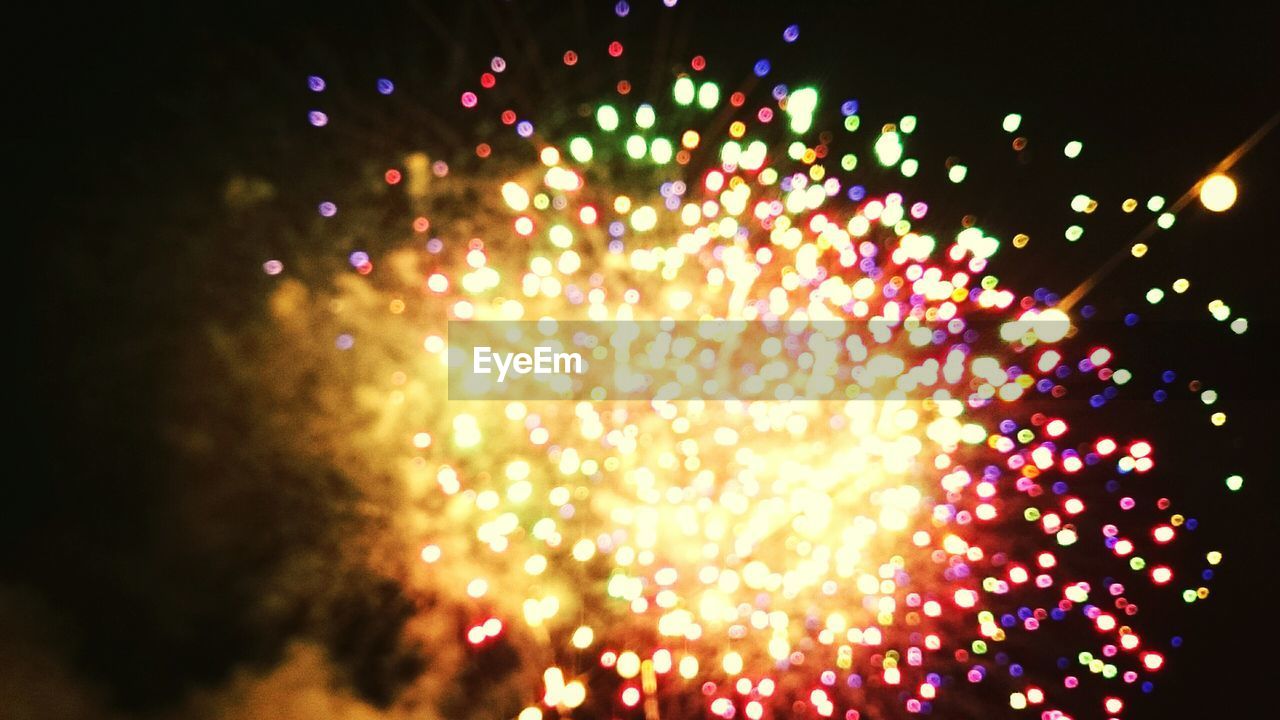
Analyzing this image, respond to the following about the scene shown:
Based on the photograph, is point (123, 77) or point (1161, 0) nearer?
point (123, 77)

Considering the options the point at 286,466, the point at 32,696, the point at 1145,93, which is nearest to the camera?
the point at 32,696

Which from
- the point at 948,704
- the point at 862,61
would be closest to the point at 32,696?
the point at 948,704

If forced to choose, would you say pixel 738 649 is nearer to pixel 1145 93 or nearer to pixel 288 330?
pixel 288 330

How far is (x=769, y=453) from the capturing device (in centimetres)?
178

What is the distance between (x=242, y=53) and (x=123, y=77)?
12.9 inches

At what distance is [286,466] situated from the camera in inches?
67.8

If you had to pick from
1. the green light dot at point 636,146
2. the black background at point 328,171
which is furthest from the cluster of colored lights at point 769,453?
the black background at point 328,171

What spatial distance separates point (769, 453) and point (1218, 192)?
1612mm

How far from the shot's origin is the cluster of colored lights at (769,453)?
1791mm

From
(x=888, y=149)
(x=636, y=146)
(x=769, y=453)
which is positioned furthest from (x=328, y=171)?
(x=888, y=149)

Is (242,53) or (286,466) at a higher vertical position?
(242,53)

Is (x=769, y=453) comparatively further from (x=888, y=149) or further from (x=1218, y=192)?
(x=1218, y=192)

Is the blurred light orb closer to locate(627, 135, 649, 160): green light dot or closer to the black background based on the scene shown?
the black background

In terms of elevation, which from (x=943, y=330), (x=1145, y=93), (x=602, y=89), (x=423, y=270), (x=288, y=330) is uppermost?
(x=602, y=89)
